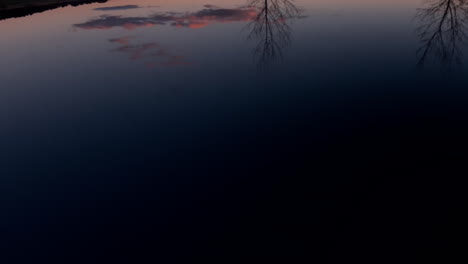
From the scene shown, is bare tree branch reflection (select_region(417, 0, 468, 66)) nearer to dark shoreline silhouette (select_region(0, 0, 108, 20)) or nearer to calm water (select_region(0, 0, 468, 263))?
calm water (select_region(0, 0, 468, 263))

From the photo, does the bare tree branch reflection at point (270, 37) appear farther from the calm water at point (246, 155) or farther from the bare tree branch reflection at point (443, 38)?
the bare tree branch reflection at point (443, 38)

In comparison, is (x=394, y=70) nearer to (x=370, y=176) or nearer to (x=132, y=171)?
(x=370, y=176)

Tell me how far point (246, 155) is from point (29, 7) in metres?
49.6

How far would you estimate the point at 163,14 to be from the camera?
29984mm

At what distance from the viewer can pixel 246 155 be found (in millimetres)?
8438

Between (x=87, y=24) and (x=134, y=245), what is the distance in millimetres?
29638

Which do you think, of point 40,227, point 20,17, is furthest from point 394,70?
point 20,17

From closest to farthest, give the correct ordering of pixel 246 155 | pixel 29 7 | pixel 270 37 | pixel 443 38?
pixel 246 155 < pixel 443 38 < pixel 270 37 < pixel 29 7

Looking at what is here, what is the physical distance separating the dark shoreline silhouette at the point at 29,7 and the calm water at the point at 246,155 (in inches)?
1091

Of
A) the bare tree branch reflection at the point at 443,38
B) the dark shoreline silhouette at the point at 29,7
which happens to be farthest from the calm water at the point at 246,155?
the dark shoreline silhouette at the point at 29,7

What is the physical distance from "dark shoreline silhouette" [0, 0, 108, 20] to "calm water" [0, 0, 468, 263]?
90.9 ft

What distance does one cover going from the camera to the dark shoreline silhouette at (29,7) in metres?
35.1

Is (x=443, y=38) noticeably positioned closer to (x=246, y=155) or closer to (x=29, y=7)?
(x=246, y=155)

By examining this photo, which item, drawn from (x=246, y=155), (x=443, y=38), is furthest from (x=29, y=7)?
(x=443, y=38)
